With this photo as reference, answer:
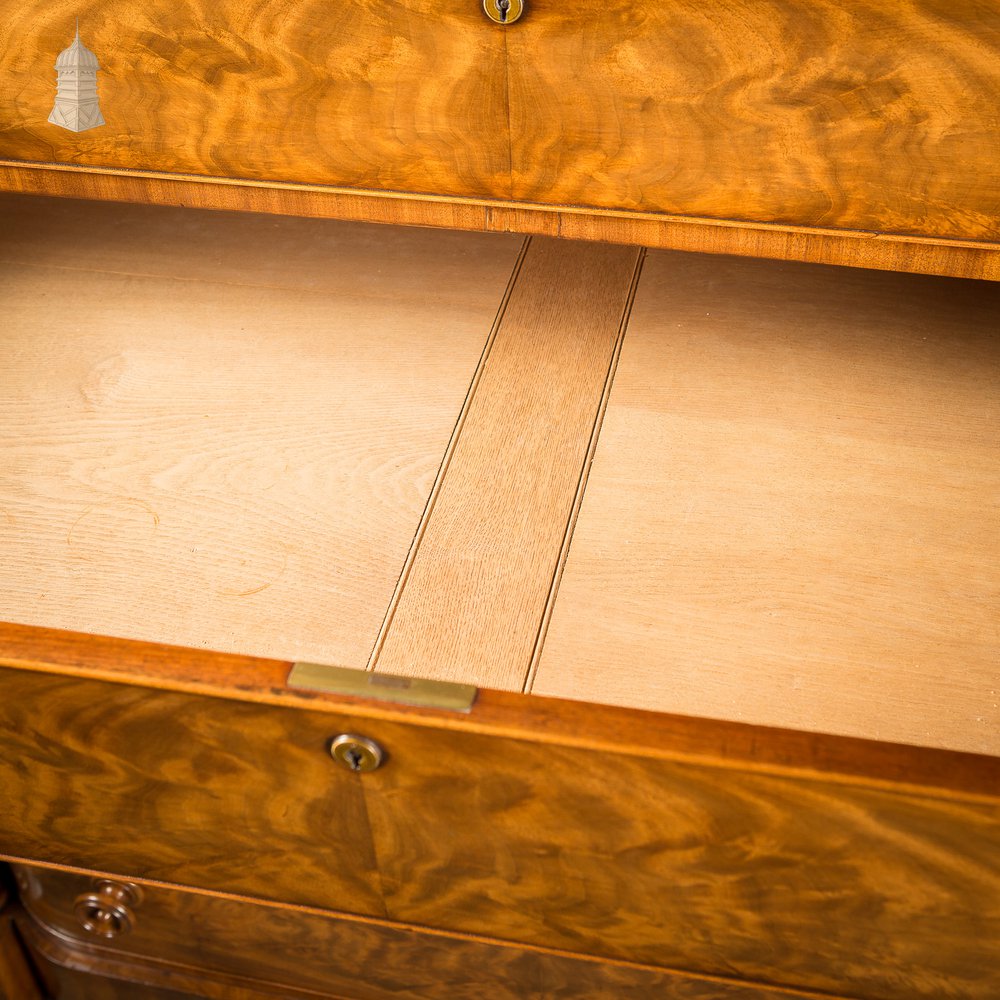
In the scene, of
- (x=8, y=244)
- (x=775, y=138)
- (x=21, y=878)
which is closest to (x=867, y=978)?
(x=775, y=138)

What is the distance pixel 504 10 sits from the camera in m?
0.60

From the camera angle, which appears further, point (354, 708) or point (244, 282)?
point (244, 282)

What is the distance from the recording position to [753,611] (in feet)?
1.85

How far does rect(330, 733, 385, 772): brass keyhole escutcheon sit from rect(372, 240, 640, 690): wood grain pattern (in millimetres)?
37

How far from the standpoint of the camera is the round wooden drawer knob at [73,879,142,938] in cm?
81

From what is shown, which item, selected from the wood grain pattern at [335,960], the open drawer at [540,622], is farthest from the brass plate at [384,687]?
the wood grain pattern at [335,960]

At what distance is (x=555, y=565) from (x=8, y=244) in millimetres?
573

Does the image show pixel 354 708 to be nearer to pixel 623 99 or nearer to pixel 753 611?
pixel 753 611

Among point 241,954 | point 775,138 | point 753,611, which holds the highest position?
point 775,138

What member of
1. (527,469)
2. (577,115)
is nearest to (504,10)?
(577,115)

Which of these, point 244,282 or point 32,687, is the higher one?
point 244,282

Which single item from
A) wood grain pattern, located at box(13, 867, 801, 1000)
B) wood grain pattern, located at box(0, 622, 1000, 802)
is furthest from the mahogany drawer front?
wood grain pattern, located at box(13, 867, 801, 1000)

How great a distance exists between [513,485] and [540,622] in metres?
0.10

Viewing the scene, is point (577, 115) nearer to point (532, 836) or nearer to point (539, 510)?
point (539, 510)
